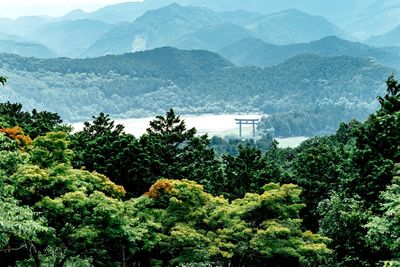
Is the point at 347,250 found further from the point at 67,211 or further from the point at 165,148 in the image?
the point at 165,148

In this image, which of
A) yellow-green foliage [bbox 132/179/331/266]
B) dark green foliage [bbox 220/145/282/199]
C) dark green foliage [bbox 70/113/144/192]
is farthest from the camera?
dark green foliage [bbox 220/145/282/199]

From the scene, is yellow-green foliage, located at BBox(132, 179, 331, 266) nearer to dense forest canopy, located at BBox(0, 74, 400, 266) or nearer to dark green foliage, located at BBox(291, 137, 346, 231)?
dense forest canopy, located at BBox(0, 74, 400, 266)

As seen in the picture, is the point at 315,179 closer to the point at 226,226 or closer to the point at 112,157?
the point at 112,157

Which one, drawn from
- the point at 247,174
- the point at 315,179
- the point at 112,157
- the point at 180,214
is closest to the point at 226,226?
the point at 180,214

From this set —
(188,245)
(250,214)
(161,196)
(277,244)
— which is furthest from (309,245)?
(161,196)

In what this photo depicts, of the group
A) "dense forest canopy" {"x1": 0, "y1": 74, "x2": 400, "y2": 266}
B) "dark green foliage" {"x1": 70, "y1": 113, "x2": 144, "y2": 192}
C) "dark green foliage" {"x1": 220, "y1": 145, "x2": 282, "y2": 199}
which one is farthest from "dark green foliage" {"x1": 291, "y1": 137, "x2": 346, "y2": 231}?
"dark green foliage" {"x1": 70, "y1": 113, "x2": 144, "y2": 192}

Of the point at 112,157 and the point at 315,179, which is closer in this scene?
the point at 112,157

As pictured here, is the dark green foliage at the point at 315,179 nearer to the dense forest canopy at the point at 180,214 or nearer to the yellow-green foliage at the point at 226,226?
the dense forest canopy at the point at 180,214

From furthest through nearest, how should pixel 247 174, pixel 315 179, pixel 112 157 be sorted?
pixel 315 179
pixel 247 174
pixel 112 157

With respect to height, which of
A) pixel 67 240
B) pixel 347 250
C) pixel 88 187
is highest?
pixel 88 187

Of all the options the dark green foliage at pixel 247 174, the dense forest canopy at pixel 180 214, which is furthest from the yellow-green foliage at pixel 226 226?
the dark green foliage at pixel 247 174

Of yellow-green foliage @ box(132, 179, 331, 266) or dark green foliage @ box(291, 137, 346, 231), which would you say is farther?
dark green foliage @ box(291, 137, 346, 231)
